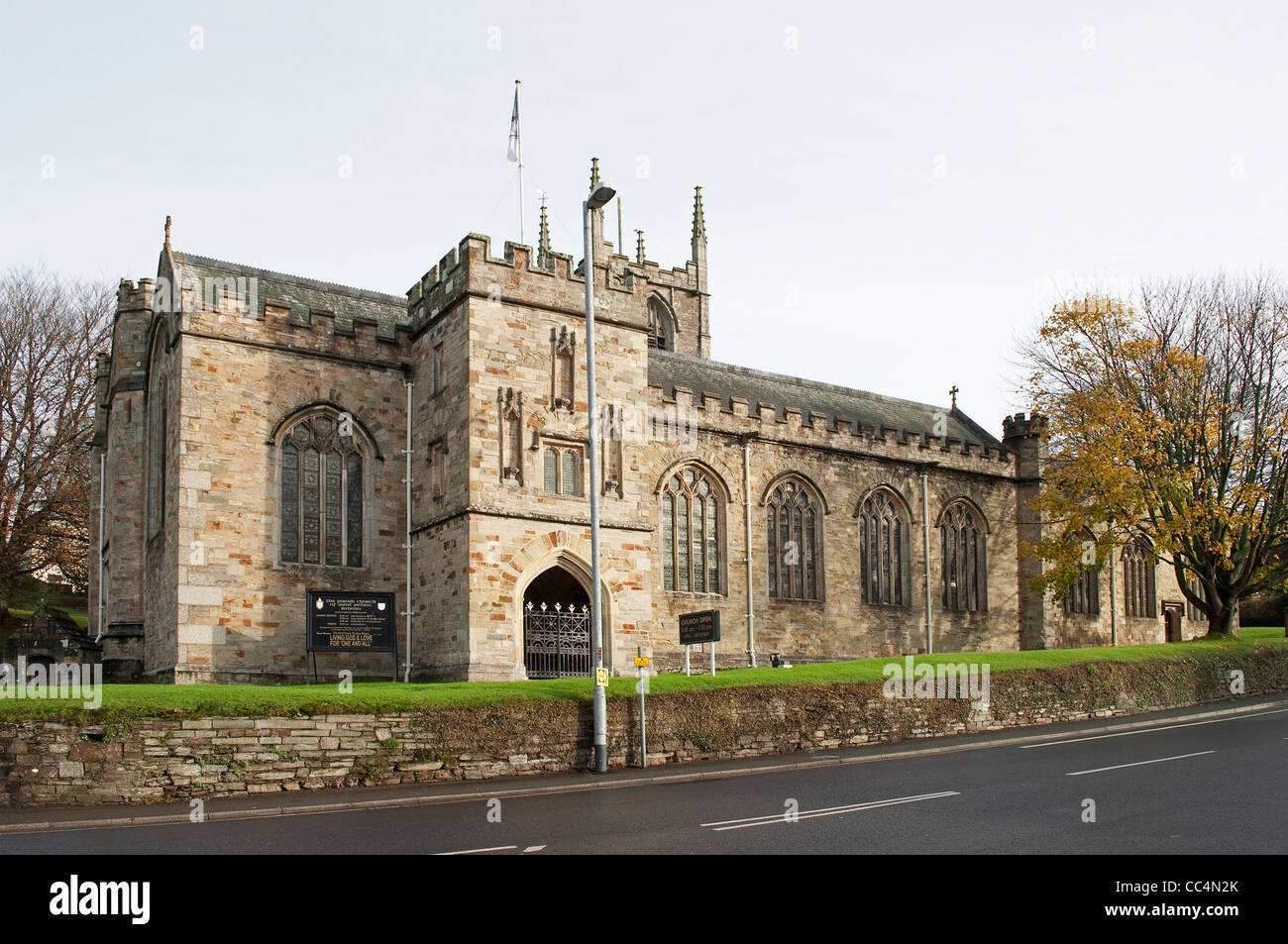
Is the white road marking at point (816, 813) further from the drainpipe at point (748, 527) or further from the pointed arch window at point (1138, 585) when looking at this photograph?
the pointed arch window at point (1138, 585)

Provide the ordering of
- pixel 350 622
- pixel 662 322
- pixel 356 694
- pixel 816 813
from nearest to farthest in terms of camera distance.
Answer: pixel 816 813, pixel 356 694, pixel 350 622, pixel 662 322

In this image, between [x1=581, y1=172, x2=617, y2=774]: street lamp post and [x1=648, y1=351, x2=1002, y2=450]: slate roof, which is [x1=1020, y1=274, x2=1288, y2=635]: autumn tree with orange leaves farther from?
[x1=581, y1=172, x2=617, y2=774]: street lamp post

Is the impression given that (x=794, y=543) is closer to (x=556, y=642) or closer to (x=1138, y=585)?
(x=556, y=642)

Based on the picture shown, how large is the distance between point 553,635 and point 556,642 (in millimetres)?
163

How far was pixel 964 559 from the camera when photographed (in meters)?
37.6

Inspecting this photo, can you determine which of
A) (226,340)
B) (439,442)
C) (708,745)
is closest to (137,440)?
(226,340)

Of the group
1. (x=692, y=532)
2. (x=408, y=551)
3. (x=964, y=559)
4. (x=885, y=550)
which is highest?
(x=692, y=532)

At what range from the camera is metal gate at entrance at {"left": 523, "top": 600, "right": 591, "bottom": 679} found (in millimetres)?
25719

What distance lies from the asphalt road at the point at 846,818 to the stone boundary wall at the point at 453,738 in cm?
190

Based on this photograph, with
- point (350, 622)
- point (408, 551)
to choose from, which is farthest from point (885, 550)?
point (350, 622)

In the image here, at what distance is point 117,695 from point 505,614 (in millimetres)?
8854

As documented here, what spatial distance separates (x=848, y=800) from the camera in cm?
1491
